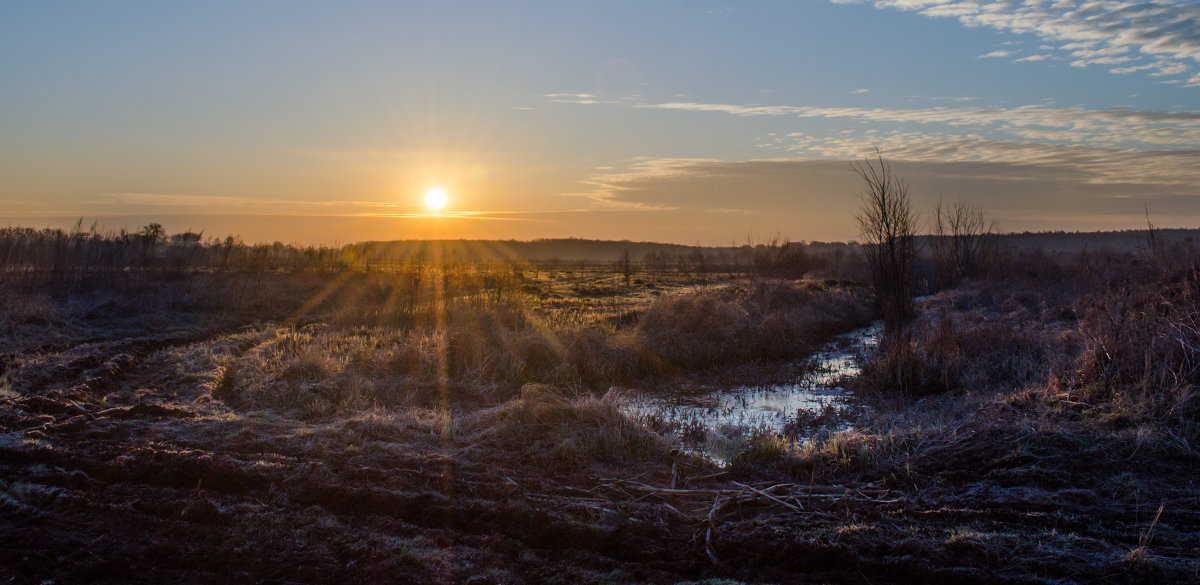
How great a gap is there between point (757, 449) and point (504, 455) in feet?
8.97

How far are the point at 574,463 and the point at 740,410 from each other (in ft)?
15.5

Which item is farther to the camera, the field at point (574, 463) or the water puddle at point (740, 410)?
the water puddle at point (740, 410)

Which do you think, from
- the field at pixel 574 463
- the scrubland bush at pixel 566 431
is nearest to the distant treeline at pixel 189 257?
the field at pixel 574 463

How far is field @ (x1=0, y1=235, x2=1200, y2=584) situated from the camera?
5.03m

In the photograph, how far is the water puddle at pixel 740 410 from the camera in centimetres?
891

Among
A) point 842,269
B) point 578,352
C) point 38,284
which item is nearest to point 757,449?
point 578,352

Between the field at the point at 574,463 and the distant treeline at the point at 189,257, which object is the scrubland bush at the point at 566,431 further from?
the distant treeline at the point at 189,257

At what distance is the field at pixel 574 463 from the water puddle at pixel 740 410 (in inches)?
12.1

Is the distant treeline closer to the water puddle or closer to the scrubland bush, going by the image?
the water puddle

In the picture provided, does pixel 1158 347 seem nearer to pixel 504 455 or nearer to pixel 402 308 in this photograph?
pixel 504 455

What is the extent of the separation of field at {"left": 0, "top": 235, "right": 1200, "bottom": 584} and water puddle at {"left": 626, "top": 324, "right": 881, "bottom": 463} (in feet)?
1.01

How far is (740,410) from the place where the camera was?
1137 centimetres

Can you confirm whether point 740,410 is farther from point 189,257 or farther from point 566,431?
point 189,257

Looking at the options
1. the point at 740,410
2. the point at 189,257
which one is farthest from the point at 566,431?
the point at 189,257
